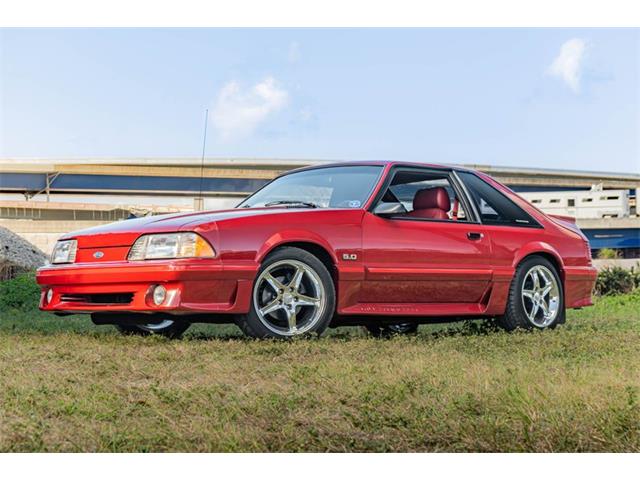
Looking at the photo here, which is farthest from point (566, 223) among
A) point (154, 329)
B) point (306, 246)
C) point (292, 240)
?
point (154, 329)

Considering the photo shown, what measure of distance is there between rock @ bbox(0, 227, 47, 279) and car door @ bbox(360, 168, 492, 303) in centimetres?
1174

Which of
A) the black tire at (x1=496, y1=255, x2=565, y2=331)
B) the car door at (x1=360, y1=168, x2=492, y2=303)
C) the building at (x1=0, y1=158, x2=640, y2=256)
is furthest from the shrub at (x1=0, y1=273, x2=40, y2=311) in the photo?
the building at (x1=0, y1=158, x2=640, y2=256)

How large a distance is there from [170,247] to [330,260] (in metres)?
1.27

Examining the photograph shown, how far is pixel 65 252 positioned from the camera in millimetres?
7223

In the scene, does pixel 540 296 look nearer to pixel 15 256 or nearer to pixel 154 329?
pixel 154 329

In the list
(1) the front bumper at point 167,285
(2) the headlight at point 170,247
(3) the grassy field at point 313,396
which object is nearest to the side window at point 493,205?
(3) the grassy field at point 313,396

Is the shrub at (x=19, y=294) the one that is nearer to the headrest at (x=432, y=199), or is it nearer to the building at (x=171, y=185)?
the headrest at (x=432, y=199)

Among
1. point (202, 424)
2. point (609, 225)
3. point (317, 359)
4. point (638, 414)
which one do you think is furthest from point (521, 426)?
point (609, 225)

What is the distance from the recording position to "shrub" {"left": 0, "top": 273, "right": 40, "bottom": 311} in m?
13.8

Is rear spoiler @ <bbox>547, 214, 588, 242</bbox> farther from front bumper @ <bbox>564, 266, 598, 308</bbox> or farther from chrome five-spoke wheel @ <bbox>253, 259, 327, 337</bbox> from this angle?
chrome five-spoke wheel @ <bbox>253, 259, 327, 337</bbox>

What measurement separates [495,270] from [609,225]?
57.8 m

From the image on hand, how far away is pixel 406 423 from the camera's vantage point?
4.48 metres

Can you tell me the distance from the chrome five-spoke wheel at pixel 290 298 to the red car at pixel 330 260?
1 centimetres

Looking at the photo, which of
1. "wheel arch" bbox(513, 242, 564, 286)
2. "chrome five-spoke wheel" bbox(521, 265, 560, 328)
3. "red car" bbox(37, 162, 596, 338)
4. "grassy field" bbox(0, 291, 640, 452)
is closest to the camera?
"grassy field" bbox(0, 291, 640, 452)
